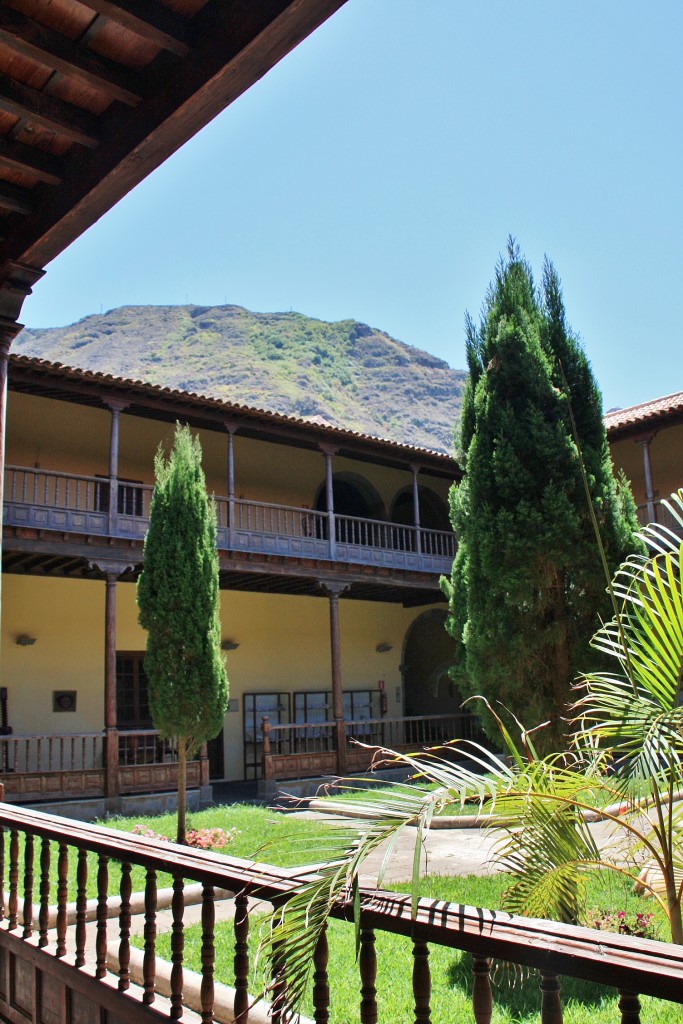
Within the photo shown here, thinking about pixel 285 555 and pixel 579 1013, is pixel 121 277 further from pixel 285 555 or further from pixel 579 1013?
pixel 579 1013

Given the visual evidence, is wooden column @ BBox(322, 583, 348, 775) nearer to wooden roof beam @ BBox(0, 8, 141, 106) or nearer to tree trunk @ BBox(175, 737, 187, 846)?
tree trunk @ BBox(175, 737, 187, 846)

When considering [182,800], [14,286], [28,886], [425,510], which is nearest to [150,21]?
[14,286]

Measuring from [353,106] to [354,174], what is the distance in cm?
1484

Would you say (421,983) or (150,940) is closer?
(421,983)

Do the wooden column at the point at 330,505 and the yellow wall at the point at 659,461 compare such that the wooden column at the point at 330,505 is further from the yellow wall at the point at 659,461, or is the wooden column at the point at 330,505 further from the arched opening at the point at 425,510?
the yellow wall at the point at 659,461

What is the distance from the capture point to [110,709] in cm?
1209

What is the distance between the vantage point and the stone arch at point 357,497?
18500 mm

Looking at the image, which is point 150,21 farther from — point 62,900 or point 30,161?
point 62,900

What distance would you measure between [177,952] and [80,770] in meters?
9.76

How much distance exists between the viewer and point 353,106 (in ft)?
91.6

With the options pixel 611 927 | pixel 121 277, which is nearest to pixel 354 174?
pixel 611 927

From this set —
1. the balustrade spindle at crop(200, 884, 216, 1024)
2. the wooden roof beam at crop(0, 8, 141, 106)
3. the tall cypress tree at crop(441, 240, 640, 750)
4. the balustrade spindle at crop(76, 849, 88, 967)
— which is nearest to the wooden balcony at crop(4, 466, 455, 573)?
the tall cypress tree at crop(441, 240, 640, 750)

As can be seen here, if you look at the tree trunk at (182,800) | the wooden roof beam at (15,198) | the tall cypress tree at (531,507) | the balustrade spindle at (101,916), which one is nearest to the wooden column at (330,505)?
the tree trunk at (182,800)

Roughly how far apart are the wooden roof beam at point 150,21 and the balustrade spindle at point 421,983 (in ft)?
8.57
